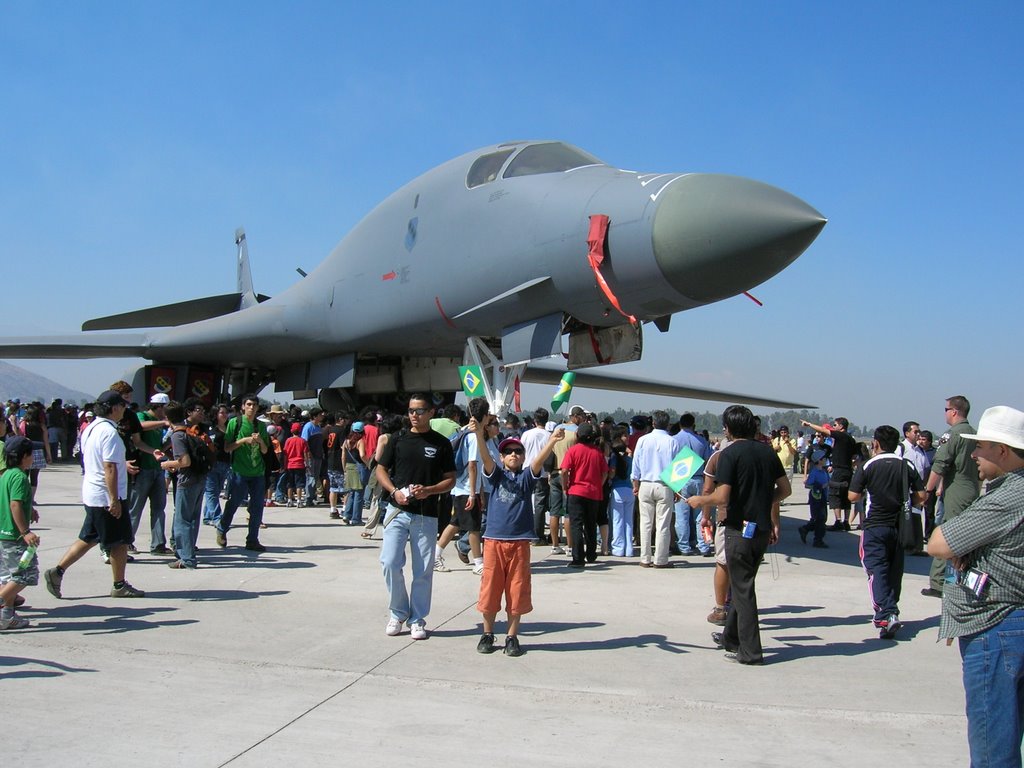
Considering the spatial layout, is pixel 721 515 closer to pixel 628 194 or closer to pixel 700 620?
pixel 700 620

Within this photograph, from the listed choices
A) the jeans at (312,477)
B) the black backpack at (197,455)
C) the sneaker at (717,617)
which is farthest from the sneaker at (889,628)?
the jeans at (312,477)

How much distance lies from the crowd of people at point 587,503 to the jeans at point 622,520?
23mm

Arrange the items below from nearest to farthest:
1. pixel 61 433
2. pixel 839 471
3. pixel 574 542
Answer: pixel 574 542, pixel 839 471, pixel 61 433

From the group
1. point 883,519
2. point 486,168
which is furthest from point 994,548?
point 486,168

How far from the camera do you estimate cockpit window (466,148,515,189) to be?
1019cm

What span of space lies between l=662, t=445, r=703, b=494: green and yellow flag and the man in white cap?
134 inches

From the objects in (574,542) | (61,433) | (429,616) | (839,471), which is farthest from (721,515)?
(61,433)

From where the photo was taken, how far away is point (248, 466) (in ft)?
28.9

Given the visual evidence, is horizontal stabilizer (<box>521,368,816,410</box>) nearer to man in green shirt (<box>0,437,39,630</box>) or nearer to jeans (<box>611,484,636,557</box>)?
jeans (<box>611,484,636,557</box>)

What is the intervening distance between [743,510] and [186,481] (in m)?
5.19

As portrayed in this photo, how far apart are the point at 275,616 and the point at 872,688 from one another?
3.93 m

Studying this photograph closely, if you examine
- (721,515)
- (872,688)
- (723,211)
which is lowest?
(872,688)

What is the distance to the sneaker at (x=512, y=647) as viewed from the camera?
17.0ft

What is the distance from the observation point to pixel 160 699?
419 cm
